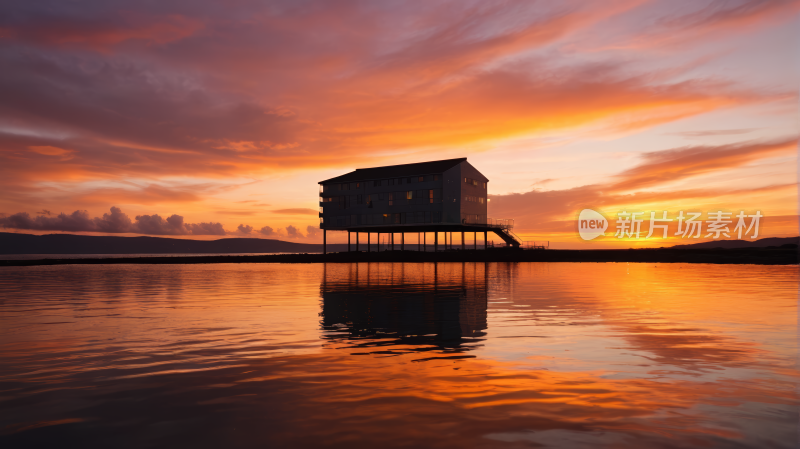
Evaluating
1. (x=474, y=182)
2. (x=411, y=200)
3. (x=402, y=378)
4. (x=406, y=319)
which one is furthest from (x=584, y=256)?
(x=402, y=378)

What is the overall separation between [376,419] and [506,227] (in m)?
77.6

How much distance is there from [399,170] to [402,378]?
70.2 m

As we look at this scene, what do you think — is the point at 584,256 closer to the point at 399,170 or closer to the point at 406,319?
the point at 399,170

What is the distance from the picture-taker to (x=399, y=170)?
7875cm

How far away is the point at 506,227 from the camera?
82500 mm

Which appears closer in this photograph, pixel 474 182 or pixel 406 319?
pixel 406 319

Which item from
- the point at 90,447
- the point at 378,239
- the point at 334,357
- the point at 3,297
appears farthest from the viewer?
the point at 378,239

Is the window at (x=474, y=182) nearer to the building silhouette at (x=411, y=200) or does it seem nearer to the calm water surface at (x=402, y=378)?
the building silhouette at (x=411, y=200)

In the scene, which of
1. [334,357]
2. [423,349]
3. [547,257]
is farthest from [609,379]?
[547,257]

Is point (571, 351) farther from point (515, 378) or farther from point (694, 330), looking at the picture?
point (694, 330)

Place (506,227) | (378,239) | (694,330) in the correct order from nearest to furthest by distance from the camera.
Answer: (694,330) → (506,227) → (378,239)

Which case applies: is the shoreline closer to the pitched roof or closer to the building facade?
the building facade

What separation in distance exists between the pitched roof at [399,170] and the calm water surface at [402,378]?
55.4 metres

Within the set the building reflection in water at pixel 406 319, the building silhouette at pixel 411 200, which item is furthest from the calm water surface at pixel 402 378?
the building silhouette at pixel 411 200
